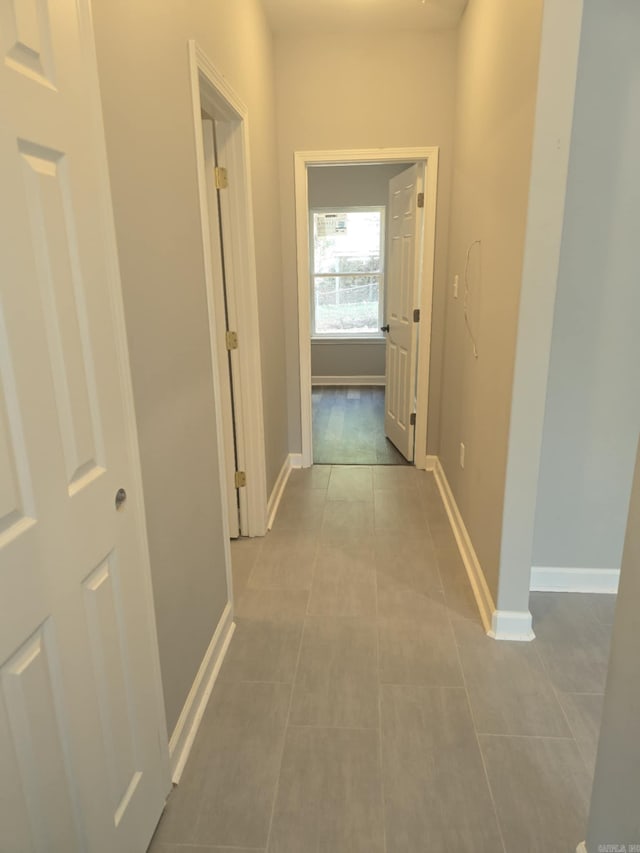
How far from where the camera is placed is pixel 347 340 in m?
6.92

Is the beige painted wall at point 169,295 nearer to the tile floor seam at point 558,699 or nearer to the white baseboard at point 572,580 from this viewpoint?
the tile floor seam at point 558,699

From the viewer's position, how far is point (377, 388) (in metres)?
6.88

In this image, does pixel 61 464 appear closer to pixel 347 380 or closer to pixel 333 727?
pixel 333 727

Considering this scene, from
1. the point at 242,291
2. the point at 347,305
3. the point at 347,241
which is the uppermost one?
the point at 347,241

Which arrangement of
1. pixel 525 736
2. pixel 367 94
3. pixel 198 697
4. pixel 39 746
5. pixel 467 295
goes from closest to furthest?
pixel 39 746 < pixel 525 736 < pixel 198 697 < pixel 467 295 < pixel 367 94

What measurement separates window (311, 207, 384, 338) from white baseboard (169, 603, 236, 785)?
17.0 feet

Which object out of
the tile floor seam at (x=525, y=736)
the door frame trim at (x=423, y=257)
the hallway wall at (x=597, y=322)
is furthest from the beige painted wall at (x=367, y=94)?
the tile floor seam at (x=525, y=736)

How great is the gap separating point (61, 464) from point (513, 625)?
190 centimetres

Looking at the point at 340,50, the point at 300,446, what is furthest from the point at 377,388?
the point at 340,50

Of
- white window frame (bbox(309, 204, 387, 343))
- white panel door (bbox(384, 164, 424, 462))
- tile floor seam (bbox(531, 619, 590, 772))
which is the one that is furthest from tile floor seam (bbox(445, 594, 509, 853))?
white window frame (bbox(309, 204, 387, 343))

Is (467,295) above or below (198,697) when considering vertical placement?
above

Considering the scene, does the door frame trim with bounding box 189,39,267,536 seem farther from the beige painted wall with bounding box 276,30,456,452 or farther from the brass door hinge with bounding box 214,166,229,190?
the beige painted wall with bounding box 276,30,456,452

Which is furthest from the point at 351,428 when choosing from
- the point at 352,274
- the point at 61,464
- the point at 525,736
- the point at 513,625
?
the point at 61,464

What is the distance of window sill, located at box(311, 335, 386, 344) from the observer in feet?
22.6
